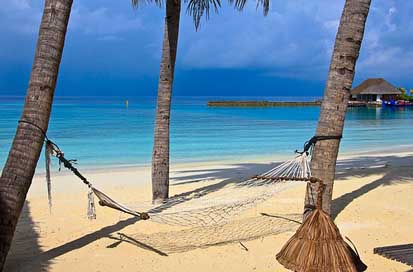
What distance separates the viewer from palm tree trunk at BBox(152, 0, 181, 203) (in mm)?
5016

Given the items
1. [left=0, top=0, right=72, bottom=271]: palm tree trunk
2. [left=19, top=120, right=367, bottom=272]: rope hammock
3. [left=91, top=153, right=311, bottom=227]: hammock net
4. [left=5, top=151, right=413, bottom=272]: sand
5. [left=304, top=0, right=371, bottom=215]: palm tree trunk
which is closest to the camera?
[left=19, top=120, right=367, bottom=272]: rope hammock

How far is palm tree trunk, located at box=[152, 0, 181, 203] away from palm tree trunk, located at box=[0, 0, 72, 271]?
2.01 m

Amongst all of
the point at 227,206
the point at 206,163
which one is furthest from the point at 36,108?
the point at 206,163

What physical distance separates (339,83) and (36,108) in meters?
2.31

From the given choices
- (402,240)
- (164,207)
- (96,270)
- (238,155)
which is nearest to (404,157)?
(238,155)

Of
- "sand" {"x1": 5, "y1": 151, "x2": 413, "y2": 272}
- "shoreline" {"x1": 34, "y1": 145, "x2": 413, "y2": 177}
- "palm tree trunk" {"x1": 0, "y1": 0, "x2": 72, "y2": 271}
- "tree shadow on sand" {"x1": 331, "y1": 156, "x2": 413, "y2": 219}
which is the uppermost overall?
"palm tree trunk" {"x1": 0, "y1": 0, "x2": 72, "y2": 271}

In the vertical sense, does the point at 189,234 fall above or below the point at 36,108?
below

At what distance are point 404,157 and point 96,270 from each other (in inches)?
372

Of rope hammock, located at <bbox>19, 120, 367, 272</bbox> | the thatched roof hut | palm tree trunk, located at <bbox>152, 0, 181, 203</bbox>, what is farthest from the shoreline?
the thatched roof hut

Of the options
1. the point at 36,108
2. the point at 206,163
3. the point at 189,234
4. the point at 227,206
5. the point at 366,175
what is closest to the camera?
the point at 36,108

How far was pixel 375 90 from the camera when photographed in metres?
47.5

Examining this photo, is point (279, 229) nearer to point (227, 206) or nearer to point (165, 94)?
point (227, 206)

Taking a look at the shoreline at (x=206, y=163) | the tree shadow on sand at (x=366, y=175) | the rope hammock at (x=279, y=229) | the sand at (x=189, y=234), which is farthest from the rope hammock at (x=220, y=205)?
the shoreline at (x=206, y=163)

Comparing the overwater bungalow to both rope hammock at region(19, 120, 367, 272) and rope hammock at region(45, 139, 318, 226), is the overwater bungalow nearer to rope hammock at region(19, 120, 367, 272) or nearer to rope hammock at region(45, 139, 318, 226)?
rope hammock at region(19, 120, 367, 272)
